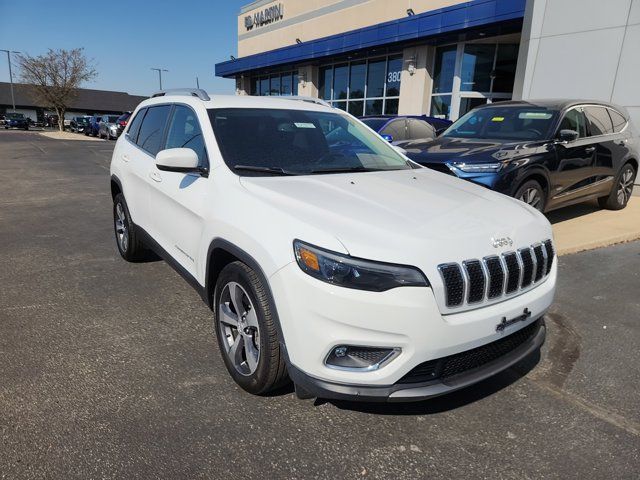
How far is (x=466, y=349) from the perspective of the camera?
2.26 m

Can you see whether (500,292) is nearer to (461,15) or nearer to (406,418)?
(406,418)

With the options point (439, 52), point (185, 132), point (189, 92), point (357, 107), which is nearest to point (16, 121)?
point (357, 107)

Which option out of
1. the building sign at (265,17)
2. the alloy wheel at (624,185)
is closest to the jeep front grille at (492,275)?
the alloy wheel at (624,185)

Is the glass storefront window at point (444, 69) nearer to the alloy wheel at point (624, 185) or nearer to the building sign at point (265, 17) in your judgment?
the alloy wheel at point (624, 185)

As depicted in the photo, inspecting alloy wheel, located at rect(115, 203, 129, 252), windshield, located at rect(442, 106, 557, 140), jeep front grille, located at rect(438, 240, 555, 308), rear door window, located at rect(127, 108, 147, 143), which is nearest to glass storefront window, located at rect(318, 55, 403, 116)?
windshield, located at rect(442, 106, 557, 140)

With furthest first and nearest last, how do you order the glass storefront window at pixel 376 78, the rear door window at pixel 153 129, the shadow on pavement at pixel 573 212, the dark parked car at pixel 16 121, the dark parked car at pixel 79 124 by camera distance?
the dark parked car at pixel 16 121, the dark parked car at pixel 79 124, the glass storefront window at pixel 376 78, the shadow on pavement at pixel 573 212, the rear door window at pixel 153 129

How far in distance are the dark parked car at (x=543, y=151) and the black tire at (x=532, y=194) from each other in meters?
0.01

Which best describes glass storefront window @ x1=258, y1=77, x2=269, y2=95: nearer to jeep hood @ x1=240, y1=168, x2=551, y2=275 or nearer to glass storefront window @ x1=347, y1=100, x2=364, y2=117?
glass storefront window @ x1=347, y1=100, x2=364, y2=117

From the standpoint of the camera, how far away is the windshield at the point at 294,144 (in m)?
3.12

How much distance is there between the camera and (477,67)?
16906mm

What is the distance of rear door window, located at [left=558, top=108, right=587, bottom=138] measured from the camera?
626 centimetres

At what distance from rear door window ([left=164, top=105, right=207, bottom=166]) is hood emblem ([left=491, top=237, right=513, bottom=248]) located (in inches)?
74.8

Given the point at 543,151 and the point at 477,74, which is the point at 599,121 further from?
the point at 477,74

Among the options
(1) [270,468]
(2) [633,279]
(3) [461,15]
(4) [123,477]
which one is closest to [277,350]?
(1) [270,468]
